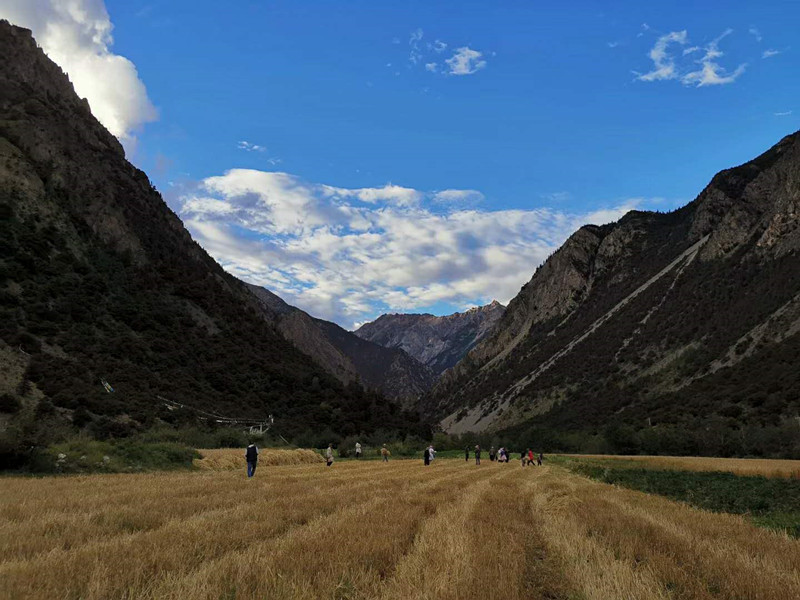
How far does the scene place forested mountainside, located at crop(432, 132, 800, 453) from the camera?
236ft

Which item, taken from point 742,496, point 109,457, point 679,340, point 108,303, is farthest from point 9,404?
point 679,340

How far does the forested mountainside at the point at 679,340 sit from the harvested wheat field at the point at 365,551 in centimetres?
5647

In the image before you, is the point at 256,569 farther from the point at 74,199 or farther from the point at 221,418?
the point at 74,199

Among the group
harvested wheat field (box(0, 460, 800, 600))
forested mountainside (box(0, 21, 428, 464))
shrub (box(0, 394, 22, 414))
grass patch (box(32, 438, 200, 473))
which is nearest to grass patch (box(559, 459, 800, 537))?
harvested wheat field (box(0, 460, 800, 600))

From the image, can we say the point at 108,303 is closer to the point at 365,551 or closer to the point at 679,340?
the point at 365,551

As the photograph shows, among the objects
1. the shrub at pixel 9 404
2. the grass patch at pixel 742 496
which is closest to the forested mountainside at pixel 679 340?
the grass patch at pixel 742 496

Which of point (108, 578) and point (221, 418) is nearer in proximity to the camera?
point (108, 578)

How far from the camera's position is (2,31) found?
293 feet

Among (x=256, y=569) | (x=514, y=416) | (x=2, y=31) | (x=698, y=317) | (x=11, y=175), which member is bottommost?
(x=514, y=416)

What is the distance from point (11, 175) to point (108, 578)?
258 feet

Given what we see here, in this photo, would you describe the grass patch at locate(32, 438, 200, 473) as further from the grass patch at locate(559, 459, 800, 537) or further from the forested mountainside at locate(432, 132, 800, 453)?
the forested mountainside at locate(432, 132, 800, 453)

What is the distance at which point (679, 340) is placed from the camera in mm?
112250

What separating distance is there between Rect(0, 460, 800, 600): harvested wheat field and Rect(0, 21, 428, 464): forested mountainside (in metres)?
33.5

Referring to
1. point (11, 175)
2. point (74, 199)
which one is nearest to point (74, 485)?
point (11, 175)
